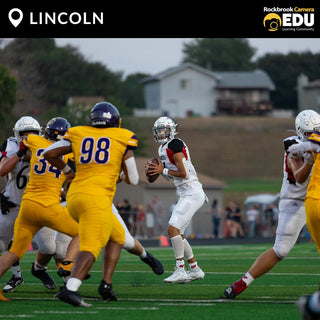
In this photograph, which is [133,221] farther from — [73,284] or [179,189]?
[73,284]

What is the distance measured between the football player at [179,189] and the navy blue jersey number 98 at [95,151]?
2308mm

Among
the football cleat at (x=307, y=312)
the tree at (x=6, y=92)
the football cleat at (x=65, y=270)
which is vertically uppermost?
the tree at (x=6, y=92)

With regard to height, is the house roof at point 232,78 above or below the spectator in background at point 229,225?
above

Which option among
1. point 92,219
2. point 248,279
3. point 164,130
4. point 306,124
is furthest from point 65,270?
point 306,124

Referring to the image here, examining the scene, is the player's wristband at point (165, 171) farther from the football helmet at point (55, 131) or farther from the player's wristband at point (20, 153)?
the player's wristband at point (20, 153)

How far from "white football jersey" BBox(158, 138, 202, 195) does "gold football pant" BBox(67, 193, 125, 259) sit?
2.72 meters

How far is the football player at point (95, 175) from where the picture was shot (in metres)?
7.44

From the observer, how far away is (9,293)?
9.12 m

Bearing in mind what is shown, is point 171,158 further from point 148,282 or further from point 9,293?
point 9,293

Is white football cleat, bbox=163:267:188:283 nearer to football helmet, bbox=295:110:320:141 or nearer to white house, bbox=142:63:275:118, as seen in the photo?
football helmet, bbox=295:110:320:141

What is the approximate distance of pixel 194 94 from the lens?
83.6 meters

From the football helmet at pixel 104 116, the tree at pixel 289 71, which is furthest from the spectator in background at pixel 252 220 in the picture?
the tree at pixel 289 71

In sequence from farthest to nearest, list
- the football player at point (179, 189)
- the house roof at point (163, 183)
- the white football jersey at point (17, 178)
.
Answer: the house roof at point (163, 183)
the football player at point (179, 189)
the white football jersey at point (17, 178)

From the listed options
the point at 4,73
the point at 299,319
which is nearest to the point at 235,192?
the point at 4,73
